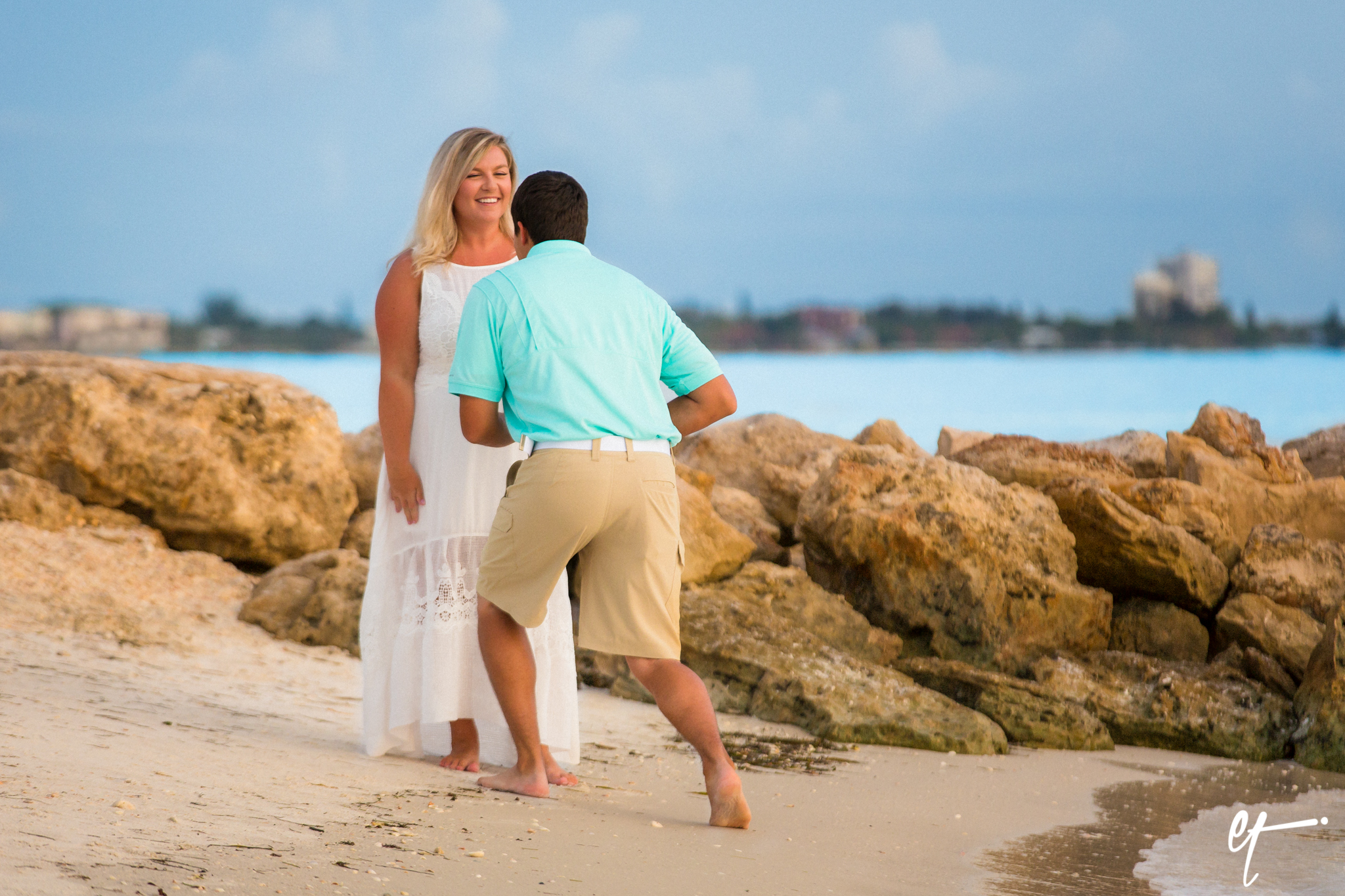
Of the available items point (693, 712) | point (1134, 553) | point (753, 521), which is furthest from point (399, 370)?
point (1134, 553)

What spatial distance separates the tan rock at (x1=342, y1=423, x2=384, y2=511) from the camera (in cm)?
754

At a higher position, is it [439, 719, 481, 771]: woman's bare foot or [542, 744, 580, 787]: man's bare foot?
[439, 719, 481, 771]: woman's bare foot

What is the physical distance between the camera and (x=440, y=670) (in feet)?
13.8

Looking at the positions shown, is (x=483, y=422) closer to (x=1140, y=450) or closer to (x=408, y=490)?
(x=408, y=490)

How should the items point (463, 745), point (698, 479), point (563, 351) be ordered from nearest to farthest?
1. point (563, 351)
2. point (463, 745)
3. point (698, 479)

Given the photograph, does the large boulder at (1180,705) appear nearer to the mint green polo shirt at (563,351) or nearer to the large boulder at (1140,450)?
the large boulder at (1140,450)

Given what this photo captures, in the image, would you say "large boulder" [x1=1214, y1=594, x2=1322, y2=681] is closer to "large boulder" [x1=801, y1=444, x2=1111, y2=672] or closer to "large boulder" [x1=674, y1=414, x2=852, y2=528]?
"large boulder" [x1=801, y1=444, x2=1111, y2=672]

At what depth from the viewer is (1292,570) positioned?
623 cm

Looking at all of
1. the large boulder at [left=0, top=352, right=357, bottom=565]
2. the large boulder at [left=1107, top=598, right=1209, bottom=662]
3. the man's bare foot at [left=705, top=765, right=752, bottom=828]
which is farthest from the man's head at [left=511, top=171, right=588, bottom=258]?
the large boulder at [left=0, top=352, right=357, bottom=565]

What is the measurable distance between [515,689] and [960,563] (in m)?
2.76

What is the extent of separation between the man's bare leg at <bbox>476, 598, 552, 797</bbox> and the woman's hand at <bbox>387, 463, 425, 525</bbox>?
0.48m

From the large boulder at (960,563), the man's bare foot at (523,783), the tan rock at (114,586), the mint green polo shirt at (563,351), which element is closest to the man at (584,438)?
the mint green polo shirt at (563,351)

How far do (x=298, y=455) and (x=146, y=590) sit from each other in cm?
119

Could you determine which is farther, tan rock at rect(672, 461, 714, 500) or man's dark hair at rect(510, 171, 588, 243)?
tan rock at rect(672, 461, 714, 500)
